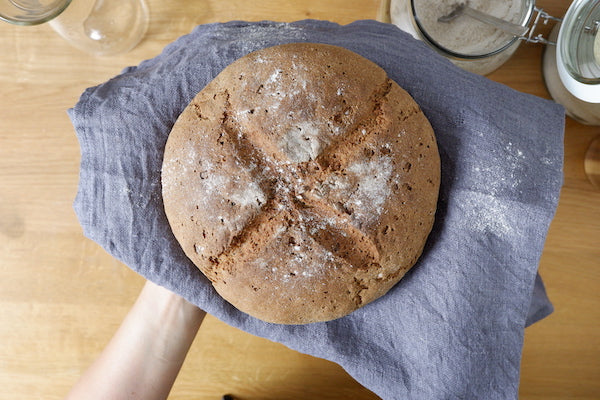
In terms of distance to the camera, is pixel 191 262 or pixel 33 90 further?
pixel 33 90

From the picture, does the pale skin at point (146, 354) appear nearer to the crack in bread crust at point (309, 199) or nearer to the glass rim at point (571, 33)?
the crack in bread crust at point (309, 199)

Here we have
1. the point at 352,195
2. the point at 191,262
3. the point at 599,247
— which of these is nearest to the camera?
the point at 352,195

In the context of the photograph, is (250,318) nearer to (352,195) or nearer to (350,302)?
(350,302)

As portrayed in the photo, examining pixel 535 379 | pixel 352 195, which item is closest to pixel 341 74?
pixel 352 195

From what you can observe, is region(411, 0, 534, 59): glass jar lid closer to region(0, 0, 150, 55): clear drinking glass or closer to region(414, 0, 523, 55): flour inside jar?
region(414, 0, 523, 55): flour inside jar

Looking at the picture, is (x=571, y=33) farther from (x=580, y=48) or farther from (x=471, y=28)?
(x=471, y=28)

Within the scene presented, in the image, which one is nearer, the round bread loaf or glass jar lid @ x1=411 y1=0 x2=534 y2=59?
the round bread loaf

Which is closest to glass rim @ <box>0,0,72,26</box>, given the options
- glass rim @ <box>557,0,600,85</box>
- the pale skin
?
the pale skin
